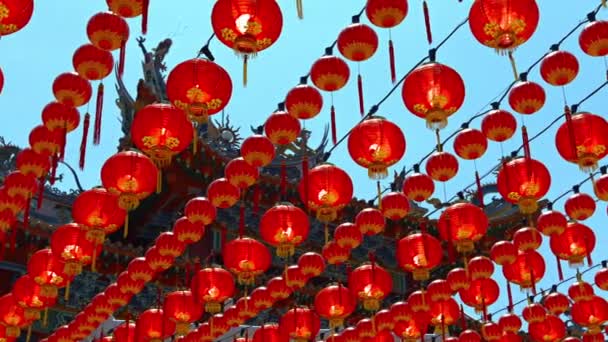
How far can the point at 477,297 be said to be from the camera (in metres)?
8.19

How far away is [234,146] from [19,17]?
8729 millimetres

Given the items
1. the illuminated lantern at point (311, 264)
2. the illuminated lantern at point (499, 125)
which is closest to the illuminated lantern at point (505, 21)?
the illuminated lantern at point (499, 125)

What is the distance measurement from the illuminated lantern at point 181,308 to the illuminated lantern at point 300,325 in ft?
3.15

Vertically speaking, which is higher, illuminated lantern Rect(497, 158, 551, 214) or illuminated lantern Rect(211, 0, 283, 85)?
illuminated lantern Rect(211, 0, 283, 85)

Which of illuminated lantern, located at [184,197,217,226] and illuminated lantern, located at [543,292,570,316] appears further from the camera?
illuminated lantern, located at [543,292,570,316]

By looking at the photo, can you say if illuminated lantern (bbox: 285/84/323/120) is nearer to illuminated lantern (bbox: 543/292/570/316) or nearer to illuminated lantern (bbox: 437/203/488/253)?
illuminated lantern (bbox: 437/203/488/253)

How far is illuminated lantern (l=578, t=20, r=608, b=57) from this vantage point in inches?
204

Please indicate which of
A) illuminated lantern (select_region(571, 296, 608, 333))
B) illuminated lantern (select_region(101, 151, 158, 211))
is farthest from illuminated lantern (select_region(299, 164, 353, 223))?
illuminated lantern (select_region(571, 296, 608, 333))

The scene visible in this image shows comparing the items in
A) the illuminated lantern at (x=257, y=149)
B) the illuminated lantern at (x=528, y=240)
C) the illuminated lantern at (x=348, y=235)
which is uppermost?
the illuminated lantern at (x=257, y=149)

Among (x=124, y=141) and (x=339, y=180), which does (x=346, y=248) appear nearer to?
(x=339, y=180)

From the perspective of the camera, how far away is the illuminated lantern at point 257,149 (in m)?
6.11

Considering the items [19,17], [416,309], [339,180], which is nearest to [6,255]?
[416,309]

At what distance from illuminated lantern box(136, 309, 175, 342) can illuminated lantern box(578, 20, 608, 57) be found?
5.17m

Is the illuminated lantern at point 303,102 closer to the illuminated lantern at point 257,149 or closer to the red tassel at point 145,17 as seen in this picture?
the illuminated lantern at point 257,149
